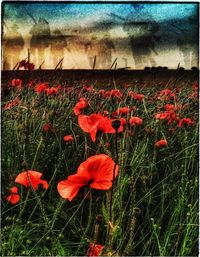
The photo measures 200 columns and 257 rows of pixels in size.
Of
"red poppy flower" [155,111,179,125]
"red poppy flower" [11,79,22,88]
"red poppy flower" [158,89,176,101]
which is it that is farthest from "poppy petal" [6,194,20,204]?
"red poppy flower" [158,89,176,101]

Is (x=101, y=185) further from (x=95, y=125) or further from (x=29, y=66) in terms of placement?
(x=29, y=66)

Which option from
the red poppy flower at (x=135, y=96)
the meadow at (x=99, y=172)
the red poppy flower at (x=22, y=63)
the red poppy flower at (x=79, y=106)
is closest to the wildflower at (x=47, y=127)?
the meadow at (x=99, y=172)

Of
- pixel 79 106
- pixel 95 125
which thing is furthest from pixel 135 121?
pixel 95 125

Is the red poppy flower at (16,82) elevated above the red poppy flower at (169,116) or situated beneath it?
elevated above

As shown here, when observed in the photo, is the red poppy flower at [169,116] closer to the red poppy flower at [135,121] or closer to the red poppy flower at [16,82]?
the red poppy flower at [135,121]

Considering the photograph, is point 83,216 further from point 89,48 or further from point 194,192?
point 89,48

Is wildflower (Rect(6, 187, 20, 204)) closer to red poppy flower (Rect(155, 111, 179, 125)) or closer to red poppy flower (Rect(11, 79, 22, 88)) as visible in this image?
red poppy flower (Rect(11, 79, 22, 88))

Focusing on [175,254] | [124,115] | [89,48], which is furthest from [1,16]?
[175,254]
